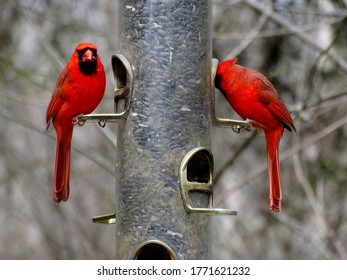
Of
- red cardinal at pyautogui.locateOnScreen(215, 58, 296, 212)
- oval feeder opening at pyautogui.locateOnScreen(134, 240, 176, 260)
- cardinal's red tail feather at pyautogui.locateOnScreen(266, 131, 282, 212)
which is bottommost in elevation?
oval feeder opening at pyautogui.locateOnScreen(134, 240, 176, 260)

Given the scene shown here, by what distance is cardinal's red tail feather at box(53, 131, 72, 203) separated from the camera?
5.80 meters

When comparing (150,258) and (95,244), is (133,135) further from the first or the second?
(95,244)

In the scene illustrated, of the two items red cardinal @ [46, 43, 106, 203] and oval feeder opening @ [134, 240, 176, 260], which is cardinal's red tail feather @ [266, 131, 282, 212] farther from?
red cardinal @ [46, 43, 106, 203]

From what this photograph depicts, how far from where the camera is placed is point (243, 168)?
1062 centimetres

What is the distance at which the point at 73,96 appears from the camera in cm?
598

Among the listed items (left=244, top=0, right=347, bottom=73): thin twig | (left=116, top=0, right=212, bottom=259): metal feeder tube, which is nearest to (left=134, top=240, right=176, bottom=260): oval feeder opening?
(left=116, top=0, right=212, bottom=259): metal feeder tube

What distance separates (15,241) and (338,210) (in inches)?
204

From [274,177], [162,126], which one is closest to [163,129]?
[162,126]

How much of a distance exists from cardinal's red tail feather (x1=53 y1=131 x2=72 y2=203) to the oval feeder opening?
70 centimetres

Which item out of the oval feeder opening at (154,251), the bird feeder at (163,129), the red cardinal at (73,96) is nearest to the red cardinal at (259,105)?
the bird feeder at (163,129)

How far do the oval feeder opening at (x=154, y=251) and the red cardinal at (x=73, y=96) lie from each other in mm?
741

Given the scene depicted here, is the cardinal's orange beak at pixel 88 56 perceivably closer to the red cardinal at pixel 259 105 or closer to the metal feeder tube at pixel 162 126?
the metal feeder tube at pixel 162 126

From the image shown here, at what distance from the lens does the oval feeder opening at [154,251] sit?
5293 millimetres

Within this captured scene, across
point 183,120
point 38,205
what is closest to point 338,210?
point 38,205
